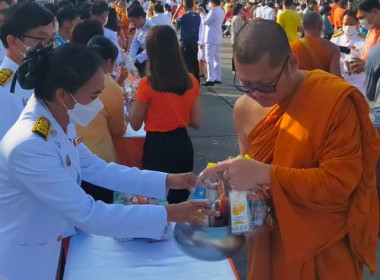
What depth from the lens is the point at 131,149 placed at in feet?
14.5

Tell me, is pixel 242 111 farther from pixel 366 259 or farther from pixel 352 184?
pixel 366 259

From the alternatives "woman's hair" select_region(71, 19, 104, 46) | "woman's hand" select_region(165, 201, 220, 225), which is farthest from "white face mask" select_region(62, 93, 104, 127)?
"woman's hair" select_region(71, 19, 104, 46)

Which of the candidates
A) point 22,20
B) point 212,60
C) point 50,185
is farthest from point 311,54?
point 212,60

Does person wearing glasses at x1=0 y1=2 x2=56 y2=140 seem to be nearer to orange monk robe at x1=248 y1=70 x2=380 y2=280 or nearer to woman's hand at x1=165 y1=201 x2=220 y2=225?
woman's hand at x1=165 y1=201 x2=220 y2=225

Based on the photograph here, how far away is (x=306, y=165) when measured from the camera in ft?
6.20

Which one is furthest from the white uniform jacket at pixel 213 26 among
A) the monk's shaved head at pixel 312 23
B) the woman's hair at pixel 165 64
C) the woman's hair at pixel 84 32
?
the woman's hair at pixel 165 64

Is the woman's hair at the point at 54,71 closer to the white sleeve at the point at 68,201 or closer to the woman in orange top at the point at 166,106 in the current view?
the white sleeve at the point at 68,201

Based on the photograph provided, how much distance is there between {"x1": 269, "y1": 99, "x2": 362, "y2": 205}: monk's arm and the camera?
1.81 m

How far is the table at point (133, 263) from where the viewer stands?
2.38 meters

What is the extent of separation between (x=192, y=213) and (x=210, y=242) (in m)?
0.17

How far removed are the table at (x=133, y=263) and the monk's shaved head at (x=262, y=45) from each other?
1024mm

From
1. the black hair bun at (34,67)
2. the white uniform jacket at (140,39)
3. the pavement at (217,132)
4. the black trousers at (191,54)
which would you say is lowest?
the pavement at (217,132)

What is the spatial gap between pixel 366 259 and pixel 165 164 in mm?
2285

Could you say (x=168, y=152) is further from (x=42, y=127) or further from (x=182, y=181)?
(x=42, y=127)
